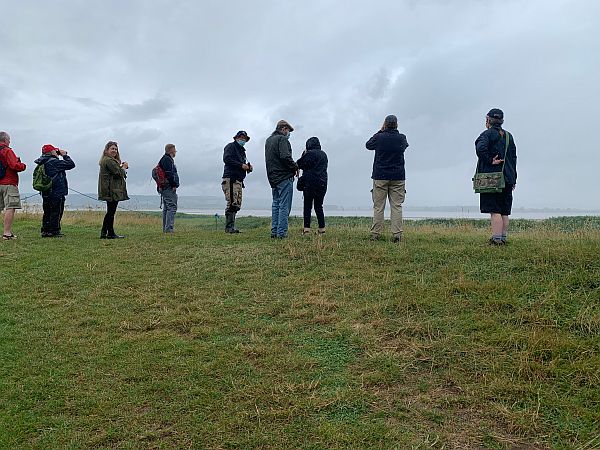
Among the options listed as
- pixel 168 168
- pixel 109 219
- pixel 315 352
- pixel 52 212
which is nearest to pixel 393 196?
pixel 315 352

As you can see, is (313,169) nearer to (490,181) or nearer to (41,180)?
(490,181)

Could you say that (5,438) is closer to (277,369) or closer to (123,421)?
(123,421)

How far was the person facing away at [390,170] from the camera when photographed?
8711 mm

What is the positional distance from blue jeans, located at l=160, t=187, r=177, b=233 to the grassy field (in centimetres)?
481

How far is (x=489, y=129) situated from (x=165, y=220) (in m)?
A: 8.16

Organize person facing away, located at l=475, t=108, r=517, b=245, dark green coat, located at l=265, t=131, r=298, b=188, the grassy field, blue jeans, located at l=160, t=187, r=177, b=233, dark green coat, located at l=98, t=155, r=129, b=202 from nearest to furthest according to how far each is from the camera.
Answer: the grassy field → person facing away, located at l=475, t=108, r=517, b=245 → dark green coat, located at l=265, t=131, r=298, b=188 → dark green coat, located at l=98, t=155, r=129, b=202 → blue jeans, located at l=160, t=187, r=177, b=233

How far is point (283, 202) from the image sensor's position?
984 centimetres

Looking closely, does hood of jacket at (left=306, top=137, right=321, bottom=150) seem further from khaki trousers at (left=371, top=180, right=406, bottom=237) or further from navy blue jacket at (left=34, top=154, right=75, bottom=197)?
navy blue jacket at (left=34, top=154, right=75, bottom=197)

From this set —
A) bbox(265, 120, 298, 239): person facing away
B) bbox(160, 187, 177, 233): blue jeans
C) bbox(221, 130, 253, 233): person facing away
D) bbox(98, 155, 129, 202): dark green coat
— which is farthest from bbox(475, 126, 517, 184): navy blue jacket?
bbox(160, 187, 177, 233): blue jeans

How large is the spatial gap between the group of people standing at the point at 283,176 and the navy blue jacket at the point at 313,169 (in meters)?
0.02

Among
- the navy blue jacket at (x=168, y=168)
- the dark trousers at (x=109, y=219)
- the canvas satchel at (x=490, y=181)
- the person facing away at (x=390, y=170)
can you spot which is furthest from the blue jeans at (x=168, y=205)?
the canvas satchel at (x=490, y=181)

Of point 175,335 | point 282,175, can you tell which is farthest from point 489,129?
point 175,335

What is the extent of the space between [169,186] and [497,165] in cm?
780

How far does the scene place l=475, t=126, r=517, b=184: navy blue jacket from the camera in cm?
787
